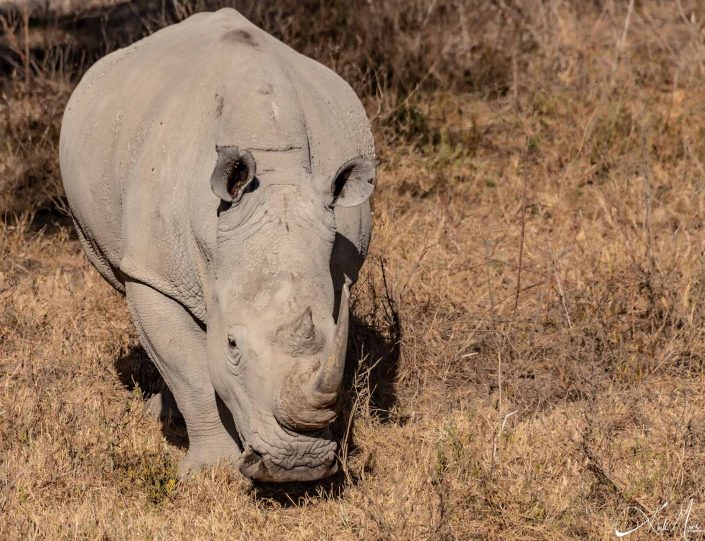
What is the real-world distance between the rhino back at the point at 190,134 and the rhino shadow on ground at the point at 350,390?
3.16 feet

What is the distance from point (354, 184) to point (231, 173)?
51 cm

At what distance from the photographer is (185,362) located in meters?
5.37

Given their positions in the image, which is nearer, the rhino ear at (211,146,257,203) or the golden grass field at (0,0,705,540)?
the rhino ear at (211,146,257,203)

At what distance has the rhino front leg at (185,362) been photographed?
5.31 m

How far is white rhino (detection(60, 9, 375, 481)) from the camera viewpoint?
181 inches

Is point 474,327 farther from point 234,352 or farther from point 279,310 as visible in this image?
point 279,310

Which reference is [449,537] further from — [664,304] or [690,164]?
[690,164]

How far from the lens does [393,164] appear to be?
918 cm

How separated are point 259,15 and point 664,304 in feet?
11.9

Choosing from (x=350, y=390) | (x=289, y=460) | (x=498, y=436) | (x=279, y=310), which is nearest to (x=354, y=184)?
(x=279, y=310)

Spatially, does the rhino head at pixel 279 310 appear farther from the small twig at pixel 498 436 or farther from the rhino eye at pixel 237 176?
the small twig at pixel 498 436

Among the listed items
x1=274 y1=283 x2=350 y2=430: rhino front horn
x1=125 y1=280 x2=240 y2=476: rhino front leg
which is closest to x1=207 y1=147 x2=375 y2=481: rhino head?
x1=274 y1=283 x2=350 y2=430: rhino front horn

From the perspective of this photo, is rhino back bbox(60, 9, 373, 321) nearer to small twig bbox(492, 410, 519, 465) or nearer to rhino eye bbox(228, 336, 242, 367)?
rhino eye bbox(228, 336, 242, 367)

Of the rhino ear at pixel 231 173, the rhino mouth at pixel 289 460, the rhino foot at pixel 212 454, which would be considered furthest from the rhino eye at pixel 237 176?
the rhino foot at pixel 212 454
